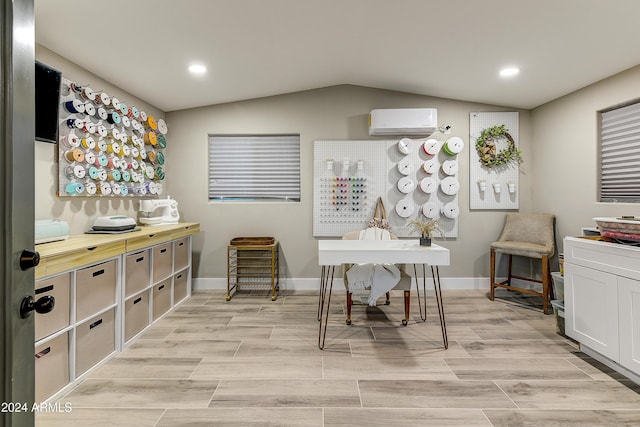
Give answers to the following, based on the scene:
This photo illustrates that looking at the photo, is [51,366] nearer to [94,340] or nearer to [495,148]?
[94,340]

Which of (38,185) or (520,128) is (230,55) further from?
(520,128)

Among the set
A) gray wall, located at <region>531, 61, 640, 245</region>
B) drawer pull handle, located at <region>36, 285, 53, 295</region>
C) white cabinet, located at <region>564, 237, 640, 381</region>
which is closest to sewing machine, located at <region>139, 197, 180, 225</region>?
drawer pull handle, located at <region>36, 285, 53, 295</region>

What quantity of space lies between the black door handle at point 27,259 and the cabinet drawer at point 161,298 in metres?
2.24

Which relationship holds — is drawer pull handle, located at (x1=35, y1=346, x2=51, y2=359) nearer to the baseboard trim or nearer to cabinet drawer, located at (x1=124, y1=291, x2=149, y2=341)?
cabinet drawer, located at (x1=124, y1=291, x2=149, y2=341)

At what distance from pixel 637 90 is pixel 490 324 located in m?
2.42

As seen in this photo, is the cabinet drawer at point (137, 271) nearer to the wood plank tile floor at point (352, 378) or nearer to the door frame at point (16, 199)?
the wood plank tile floor at point (352, 378)

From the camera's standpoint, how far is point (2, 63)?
0.80 m

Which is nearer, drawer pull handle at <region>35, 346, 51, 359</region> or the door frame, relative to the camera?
the door frame

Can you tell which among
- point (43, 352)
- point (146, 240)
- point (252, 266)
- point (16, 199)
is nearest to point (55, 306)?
point (43, 352)

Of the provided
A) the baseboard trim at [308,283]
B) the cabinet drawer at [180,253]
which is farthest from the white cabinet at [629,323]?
the cabinet drawer at [180,253]

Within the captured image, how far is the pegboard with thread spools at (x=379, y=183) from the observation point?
3.84 metres

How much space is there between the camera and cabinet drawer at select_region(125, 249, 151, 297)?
2475mm

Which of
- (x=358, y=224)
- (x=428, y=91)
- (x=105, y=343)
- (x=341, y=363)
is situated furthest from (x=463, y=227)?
(x=105, y=343)

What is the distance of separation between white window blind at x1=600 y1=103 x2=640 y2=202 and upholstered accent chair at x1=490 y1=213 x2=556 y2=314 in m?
0.62
